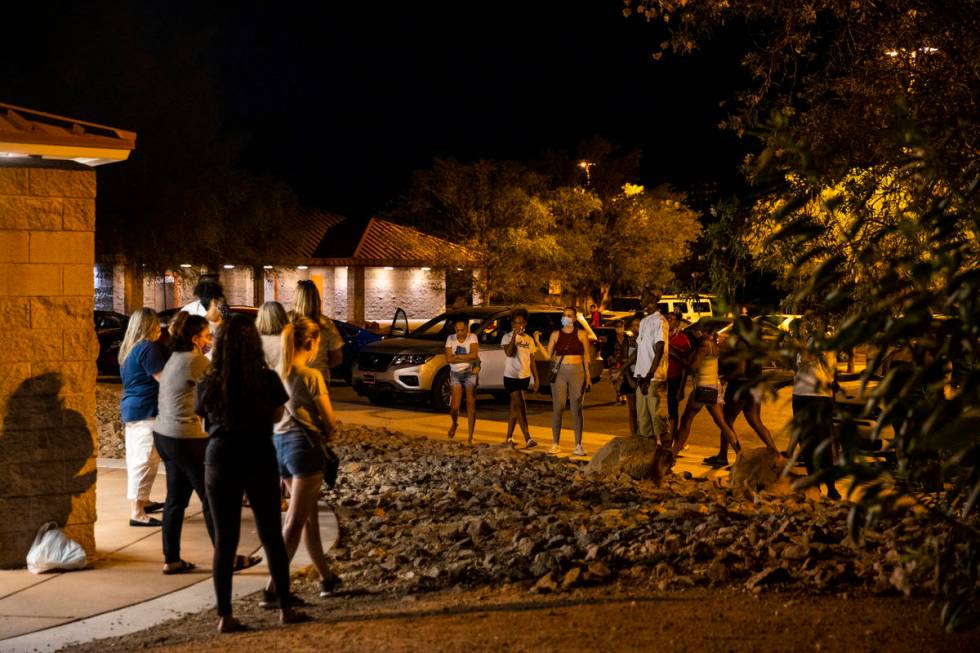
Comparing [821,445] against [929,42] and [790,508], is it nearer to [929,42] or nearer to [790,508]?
[790,508]

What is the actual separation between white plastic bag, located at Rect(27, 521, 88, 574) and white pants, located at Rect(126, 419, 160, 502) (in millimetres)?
1356

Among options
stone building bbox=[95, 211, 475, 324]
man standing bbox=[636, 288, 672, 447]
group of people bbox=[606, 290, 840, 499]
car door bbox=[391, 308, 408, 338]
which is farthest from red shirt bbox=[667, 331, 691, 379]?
stone building bbox=[95, 211, 475, 324]

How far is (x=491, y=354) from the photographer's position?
1948 centimetres

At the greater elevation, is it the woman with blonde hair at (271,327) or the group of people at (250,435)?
the woman with blonde hair at (271,327)

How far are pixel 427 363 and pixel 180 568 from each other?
11.3 meters

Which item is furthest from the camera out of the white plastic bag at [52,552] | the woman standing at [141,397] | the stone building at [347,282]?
the stone building at [347,282]

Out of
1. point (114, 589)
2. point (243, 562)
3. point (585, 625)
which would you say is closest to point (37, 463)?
point (114, 589)

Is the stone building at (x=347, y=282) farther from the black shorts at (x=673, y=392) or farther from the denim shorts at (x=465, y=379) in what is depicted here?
the black shorts at (x=673, y=392)

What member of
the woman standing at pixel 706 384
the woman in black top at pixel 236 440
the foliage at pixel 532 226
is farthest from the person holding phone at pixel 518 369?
the foliage at pixel 532 226

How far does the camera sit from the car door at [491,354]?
63.9ft

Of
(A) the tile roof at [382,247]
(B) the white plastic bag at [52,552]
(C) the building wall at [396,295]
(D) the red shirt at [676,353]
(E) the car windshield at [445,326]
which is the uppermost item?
(A) the tile roof at [382,247]

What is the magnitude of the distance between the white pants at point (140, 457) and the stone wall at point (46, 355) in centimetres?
107

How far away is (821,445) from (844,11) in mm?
7934

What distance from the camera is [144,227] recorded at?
99.6 ft
